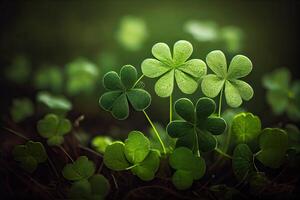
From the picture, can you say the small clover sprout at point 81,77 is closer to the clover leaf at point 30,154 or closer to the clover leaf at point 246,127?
the clover leaf at point 30,154

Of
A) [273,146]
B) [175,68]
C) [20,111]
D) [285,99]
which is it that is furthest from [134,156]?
[285,99]

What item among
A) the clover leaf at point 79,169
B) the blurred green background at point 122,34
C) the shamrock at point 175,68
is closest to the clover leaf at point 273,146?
the shamrock at point 175,68

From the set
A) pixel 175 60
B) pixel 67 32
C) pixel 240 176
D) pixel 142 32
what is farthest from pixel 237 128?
pixel 67 32

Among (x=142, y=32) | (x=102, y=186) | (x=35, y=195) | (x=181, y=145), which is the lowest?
(x=35, y=195)

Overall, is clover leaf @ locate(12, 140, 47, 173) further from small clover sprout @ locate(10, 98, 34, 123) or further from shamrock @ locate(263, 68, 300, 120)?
shamrock @ locate(263, 68, 300, 120)

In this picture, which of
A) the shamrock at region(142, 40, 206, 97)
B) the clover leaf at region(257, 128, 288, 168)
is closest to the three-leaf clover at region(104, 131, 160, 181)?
the shamrock at region(142, 40, 206, 97)

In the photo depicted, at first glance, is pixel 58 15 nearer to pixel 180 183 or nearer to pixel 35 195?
pixel 35 195
